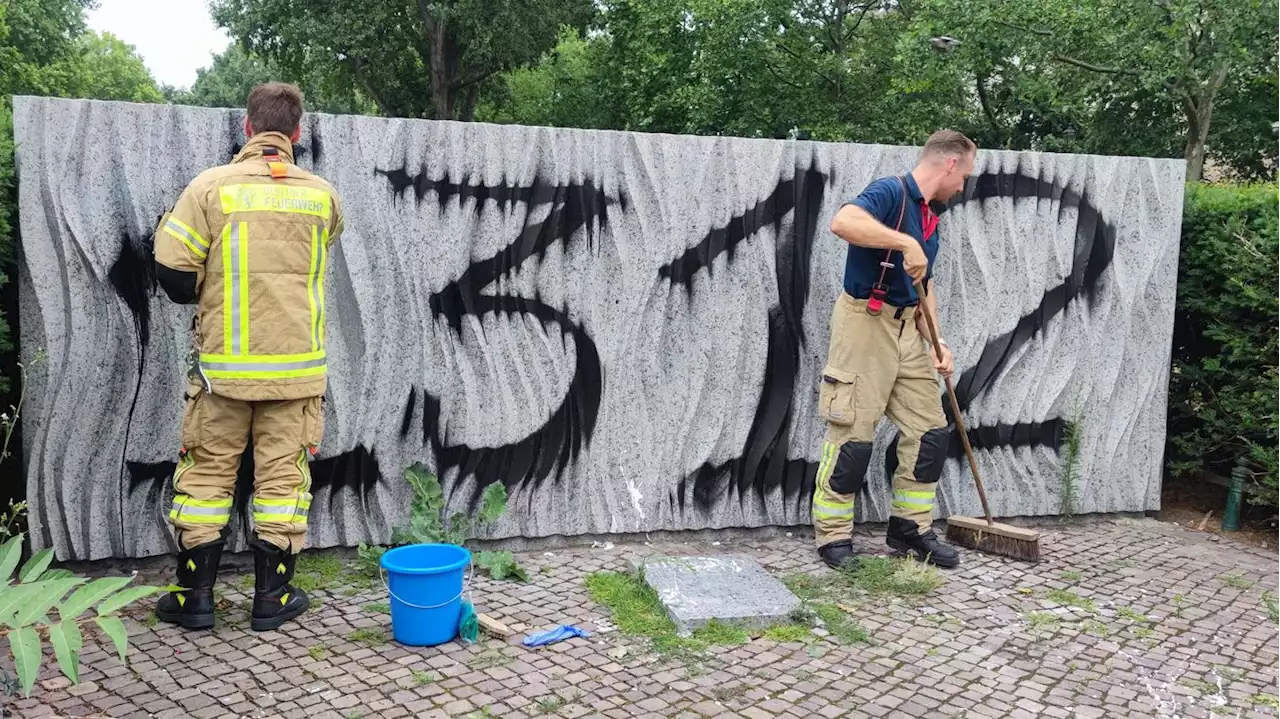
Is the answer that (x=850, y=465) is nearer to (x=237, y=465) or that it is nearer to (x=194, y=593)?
(x=237, y=465)

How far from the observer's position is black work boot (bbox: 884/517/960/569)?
4.70 metres

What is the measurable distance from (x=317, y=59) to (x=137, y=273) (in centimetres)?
2621

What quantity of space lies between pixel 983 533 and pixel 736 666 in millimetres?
2014

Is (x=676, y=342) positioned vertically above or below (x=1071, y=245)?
below

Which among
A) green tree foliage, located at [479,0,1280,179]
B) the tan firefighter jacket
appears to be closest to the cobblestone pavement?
the tan firefighter jacket

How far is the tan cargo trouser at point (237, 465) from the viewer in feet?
11.8

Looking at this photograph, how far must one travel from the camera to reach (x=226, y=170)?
11.6 feet

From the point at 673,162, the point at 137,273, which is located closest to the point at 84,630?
the point at 137,273

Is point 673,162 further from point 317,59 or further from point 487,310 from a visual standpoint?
point 317,59

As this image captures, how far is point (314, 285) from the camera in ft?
12.1

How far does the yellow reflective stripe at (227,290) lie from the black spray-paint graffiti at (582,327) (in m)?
0.69

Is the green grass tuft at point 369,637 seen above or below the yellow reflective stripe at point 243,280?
below

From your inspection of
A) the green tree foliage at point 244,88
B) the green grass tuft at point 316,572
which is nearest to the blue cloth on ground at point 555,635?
the green grass tuft at point 316,572

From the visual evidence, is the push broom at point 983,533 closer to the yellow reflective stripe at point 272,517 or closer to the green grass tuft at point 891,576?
the green grass tuft at point 891,576
